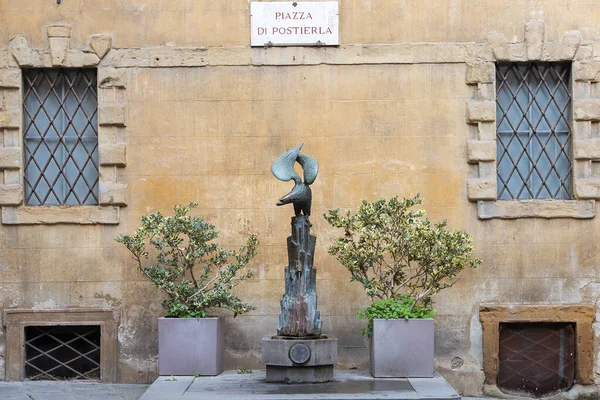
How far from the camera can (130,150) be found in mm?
13109

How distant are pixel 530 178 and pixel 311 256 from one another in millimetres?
3445

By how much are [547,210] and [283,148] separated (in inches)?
135

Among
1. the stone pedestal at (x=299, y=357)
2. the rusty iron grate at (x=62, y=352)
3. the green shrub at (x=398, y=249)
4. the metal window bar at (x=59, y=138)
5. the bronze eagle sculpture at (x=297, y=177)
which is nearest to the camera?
the stone pedestal at (x=299, y=357)

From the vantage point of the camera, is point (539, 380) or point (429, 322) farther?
point (539, 380)

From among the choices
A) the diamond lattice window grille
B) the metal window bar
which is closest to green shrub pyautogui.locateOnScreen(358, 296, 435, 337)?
the diamond lattice window grille

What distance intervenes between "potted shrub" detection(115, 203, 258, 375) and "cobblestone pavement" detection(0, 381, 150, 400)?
71 cm

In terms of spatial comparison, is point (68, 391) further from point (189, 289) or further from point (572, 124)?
point (572, 124)

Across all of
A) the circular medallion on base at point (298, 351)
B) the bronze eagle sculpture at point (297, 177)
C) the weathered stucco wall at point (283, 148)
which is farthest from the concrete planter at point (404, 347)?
the bronze eagle sculpture at point (297, 177)

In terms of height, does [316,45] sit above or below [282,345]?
above

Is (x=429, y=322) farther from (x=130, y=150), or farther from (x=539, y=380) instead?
(x=130, y=150)

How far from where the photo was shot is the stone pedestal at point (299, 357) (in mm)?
11117

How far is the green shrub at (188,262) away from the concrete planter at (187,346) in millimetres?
148

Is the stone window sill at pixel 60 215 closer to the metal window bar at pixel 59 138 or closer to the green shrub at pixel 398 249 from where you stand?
the metal window bar at pixel 59 138

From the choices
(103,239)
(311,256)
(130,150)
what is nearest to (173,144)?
(130,150)
